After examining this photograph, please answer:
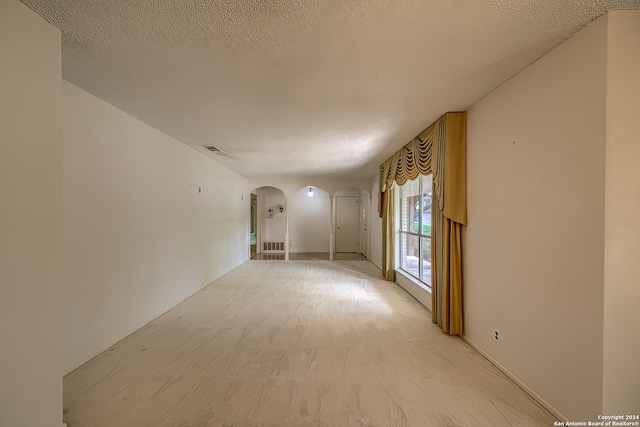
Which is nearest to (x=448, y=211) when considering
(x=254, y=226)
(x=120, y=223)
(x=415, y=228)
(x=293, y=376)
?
(x=415, y=228)

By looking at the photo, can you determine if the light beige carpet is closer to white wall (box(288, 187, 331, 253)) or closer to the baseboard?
the baseboard

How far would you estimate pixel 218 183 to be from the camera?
506 cm

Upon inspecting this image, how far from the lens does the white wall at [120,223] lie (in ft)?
6.72

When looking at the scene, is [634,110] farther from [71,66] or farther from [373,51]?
[71,66]

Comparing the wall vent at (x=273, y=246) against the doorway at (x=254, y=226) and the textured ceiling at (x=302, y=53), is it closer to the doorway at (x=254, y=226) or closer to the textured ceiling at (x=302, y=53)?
the doorway at (x=254, y=226)

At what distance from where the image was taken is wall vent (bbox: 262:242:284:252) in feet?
29.2

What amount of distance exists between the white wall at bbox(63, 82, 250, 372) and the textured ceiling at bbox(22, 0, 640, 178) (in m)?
0.36

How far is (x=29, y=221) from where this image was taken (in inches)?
51.2

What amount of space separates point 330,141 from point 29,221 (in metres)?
3.02

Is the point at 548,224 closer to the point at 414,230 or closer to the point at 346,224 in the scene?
the point at 414,230

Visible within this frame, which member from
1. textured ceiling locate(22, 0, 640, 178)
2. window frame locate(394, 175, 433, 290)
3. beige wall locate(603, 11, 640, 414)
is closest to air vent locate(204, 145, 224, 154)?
textured ceiling locate(22, 0, 640, 178)

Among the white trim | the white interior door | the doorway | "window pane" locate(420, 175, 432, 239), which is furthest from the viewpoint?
the white interior door

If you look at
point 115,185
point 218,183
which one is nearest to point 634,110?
point 115,185

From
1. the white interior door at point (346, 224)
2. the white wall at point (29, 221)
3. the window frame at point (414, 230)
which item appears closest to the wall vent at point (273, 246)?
the white interior door at point (346, 224)
